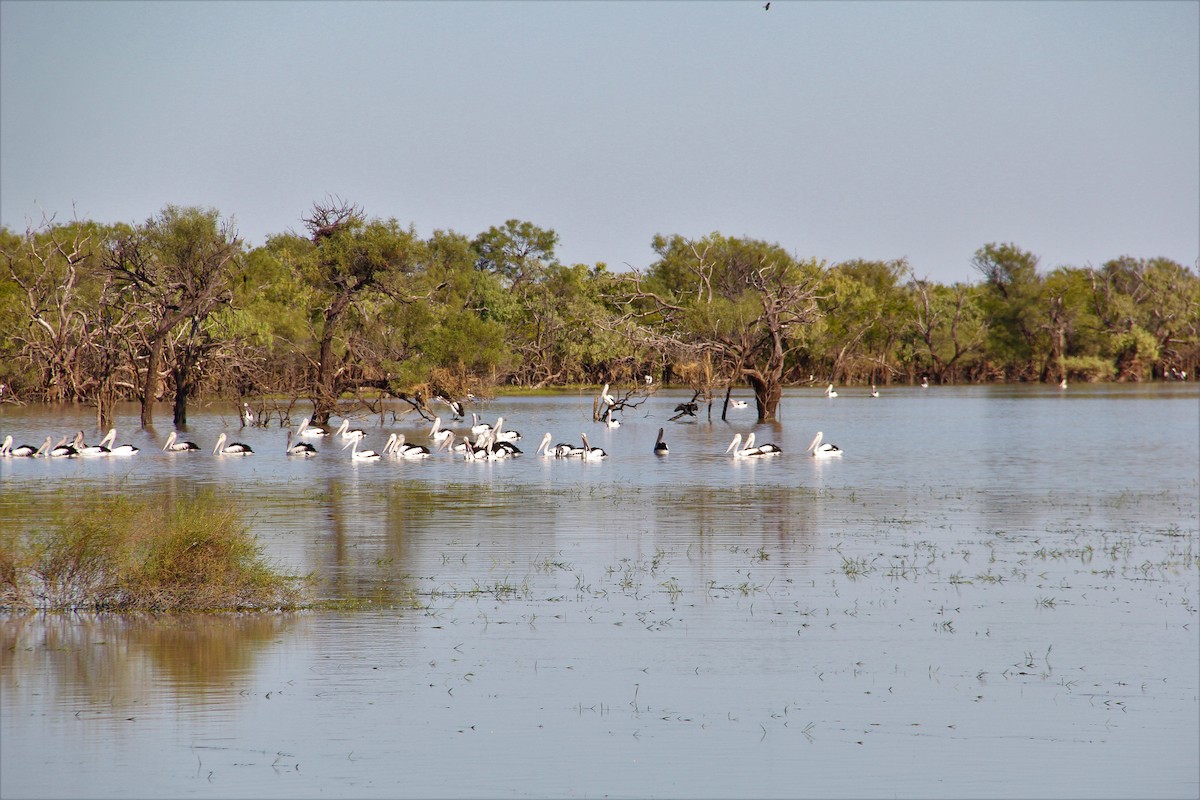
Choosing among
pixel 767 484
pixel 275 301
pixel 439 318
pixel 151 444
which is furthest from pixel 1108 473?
pixel 275 301

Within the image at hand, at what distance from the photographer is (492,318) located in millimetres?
90312

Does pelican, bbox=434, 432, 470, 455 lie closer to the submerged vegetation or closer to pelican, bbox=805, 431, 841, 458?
pelican, bbox=805, 431, 841, 458

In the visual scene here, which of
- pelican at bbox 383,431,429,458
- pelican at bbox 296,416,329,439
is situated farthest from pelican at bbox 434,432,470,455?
pelican at bbox 296,416,329,439

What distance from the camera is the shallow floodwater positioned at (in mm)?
8461

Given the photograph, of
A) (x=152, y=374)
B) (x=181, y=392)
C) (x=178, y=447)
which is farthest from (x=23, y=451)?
(x=181, y=392)

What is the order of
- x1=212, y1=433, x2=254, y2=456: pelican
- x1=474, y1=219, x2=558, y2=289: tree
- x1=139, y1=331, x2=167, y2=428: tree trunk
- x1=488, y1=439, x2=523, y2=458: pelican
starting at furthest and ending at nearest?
x1=474, y1=219, x2=558, y2=289: tree → x1=139, y1=331, x2=167, y2=428: tree trunk → x1=212, y1=433, x2=254, y2=456: pelican → x1=488, y1=439, x2=523, y2=458: pelican

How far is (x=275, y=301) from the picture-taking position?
74.4 metres

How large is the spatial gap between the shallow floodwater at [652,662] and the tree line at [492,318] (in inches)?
821

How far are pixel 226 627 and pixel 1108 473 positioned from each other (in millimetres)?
23095

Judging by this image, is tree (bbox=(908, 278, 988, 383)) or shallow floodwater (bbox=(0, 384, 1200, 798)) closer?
shallow floodwater (bbox=(0, 384, 1200, 798))

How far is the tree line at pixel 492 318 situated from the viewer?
43000mm

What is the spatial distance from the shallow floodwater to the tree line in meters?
20.9

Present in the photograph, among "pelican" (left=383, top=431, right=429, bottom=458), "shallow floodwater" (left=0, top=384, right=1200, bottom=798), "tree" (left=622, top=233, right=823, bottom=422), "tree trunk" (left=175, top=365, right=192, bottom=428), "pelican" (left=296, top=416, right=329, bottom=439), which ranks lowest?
"shallow floodwater" (left=0, top=384, right=1200, bottom=798)

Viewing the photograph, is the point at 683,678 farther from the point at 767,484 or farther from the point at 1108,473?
the point at 1108,473
